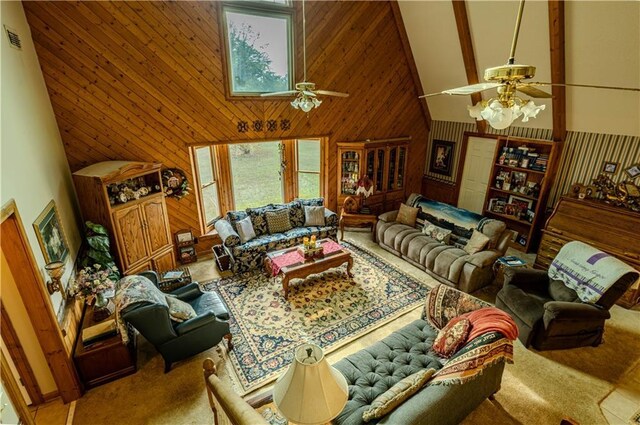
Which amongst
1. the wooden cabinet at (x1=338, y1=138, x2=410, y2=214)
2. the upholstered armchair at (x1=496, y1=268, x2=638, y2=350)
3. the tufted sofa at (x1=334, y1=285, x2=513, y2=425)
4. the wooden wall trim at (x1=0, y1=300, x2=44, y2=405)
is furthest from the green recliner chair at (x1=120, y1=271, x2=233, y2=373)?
the wooden cabinet at (x1=338, y1=138, x2=410, y2=214)

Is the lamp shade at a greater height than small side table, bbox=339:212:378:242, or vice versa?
the lamp shade

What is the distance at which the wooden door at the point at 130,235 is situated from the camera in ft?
13.5

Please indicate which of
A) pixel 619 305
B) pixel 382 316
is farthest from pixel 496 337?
pixel 619 305

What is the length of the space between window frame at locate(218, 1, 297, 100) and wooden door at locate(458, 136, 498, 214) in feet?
13.5

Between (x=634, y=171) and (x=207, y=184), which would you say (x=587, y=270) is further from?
(x=207, y=184)

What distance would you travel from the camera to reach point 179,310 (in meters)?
3.26

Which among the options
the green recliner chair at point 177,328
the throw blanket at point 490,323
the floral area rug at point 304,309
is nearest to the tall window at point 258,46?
the floral area rug at point 304,309

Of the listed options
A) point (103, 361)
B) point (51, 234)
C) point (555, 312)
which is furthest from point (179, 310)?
point (555, 312)

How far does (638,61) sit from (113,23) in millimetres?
6650

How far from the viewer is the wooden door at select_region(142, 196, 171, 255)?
4525 mm

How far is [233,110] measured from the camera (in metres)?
5.28

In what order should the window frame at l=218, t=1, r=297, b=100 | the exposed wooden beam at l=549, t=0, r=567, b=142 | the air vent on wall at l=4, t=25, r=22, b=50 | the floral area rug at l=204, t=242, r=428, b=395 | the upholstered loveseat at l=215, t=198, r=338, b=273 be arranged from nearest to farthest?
the air vent on wall at l=4, t=25, r=22, b=50, the floral area rug at l=204, t=242, r=428, b=395, the exposed wooden beam at l=549, t=0, r=567, b=142, the window frame at l=218, t=1, r=297, b=100, the upholstered loveseat at l=215, t=198, r=338, b=273

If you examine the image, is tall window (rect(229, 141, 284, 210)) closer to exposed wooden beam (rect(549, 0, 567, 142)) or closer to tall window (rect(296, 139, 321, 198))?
tall window (rect(296, 139, 321, 198))

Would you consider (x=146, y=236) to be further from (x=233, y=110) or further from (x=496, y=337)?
(x=496, y=337)
